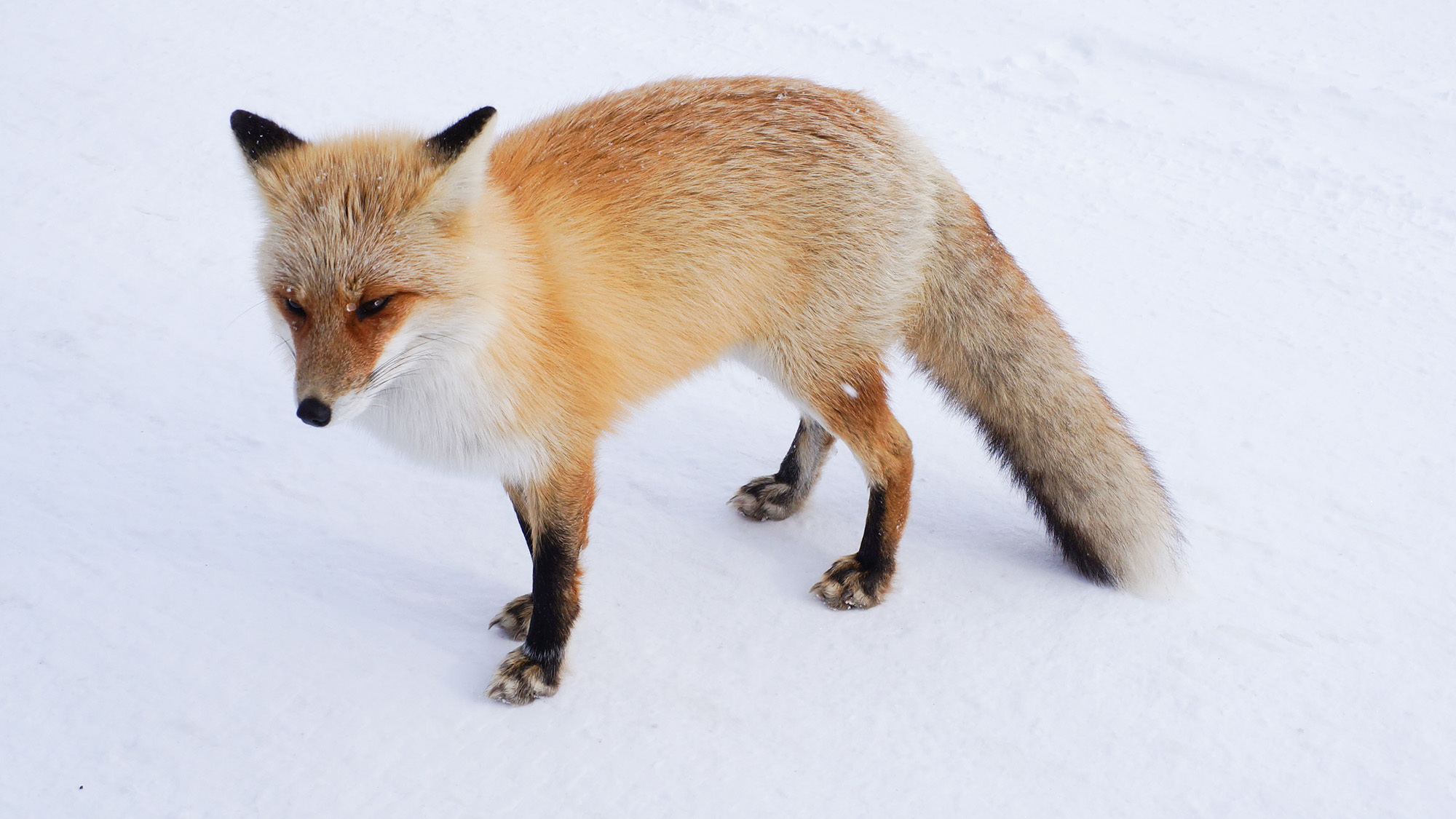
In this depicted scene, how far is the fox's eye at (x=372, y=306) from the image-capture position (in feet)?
5.40

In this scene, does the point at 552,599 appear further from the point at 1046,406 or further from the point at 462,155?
the point at 1046,406

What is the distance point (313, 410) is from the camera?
157 cm

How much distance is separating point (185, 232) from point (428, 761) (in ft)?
8.07

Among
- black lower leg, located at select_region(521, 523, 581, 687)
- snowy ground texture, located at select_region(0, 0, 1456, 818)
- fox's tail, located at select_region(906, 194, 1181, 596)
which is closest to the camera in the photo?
snowy ground texture, located at select_region(0, 0, 1456, 818)

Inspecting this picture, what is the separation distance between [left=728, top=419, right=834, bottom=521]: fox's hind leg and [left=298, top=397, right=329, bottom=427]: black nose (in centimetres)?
141

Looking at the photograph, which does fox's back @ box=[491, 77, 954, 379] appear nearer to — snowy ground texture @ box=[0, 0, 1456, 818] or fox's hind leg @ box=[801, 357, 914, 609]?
fox's hind leg @ box=[801, 357, 914, 609]

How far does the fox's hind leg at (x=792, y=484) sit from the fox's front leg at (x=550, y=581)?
0.72 metres

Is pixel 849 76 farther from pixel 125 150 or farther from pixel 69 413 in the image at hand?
pixel 69 413

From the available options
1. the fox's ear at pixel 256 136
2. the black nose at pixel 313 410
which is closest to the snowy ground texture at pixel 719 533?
the black nose at pixel 313 410

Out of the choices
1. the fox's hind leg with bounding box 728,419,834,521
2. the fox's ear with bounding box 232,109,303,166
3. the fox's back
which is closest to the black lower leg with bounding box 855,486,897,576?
the fox's hind leg with bounding box 728,419,834,521

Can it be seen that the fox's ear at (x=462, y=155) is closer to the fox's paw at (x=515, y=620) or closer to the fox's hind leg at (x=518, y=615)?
the fox's hind leg at (x=518, y=615)

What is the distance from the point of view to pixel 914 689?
223cm

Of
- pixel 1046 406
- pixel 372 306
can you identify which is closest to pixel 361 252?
pixel 372 306

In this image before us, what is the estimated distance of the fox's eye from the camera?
64.7 inches
